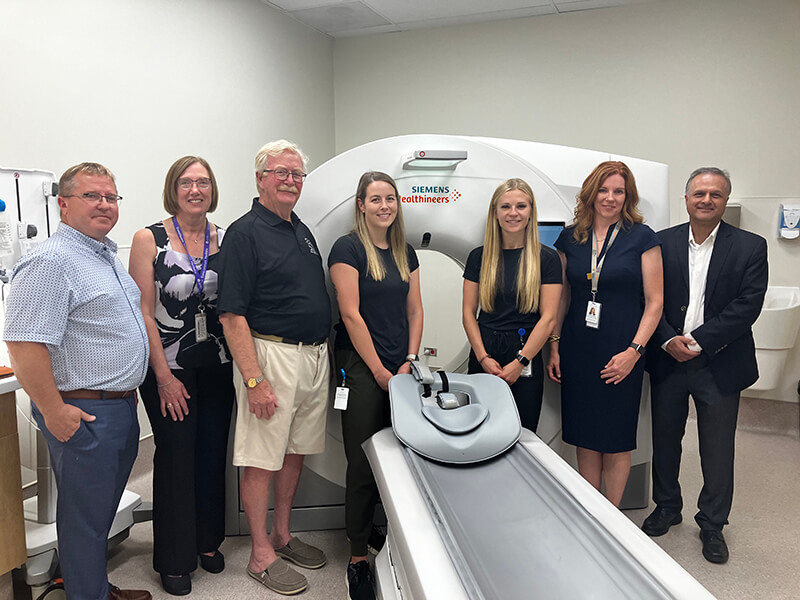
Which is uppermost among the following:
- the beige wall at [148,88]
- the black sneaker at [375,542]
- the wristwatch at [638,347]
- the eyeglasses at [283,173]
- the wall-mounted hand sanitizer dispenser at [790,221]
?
the beige wall at [148,88]

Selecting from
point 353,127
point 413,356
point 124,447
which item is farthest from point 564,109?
point 124,447

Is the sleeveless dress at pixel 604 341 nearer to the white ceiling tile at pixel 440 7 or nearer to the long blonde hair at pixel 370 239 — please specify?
the long blonde hair at pixel 370 239

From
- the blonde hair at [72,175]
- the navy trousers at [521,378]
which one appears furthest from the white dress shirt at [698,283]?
the blonde hair at [72,175]

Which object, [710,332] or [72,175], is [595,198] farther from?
[72,175]

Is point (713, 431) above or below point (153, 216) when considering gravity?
below

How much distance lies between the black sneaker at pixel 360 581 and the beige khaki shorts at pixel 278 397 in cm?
41

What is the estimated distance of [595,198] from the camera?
87.9 inches

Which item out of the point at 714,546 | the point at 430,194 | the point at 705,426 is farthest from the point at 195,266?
the point at 714,546

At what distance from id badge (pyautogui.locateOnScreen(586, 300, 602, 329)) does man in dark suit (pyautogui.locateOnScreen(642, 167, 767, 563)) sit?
0.29 metres

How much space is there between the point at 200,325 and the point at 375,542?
102 centimetres

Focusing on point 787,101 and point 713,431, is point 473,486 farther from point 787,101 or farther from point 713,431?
point 787,101

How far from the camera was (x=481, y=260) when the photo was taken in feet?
7.36

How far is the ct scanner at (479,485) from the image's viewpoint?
128 centimetres

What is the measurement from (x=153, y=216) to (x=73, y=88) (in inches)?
26.3
